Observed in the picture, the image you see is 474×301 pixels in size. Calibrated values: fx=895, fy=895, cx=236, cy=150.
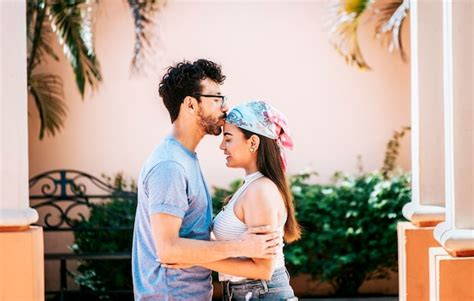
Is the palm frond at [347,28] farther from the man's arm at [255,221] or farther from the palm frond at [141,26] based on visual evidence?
the man's arm at [255,221]

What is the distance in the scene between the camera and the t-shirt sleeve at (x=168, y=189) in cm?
415

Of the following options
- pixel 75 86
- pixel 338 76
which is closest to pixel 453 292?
pixel 338 76

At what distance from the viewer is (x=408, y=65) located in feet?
36.4

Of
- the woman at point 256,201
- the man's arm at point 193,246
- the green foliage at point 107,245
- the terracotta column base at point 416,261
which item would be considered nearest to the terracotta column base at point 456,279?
the woman at point 256,201

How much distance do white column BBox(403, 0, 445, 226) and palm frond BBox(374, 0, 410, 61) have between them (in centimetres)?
295

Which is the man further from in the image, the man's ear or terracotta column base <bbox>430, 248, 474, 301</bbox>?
terracotta column base <bbox>430, 248, 474, 301</bbox>

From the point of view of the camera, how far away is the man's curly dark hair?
14.6 ft

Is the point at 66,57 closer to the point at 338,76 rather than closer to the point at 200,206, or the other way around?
the point at 338,76

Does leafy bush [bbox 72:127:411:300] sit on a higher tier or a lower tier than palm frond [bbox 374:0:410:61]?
lower

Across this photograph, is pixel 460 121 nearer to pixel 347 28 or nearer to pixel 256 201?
pixel 256 201

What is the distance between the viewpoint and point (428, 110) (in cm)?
710

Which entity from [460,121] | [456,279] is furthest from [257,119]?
[456,279]

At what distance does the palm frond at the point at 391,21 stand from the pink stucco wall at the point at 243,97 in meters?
0.15

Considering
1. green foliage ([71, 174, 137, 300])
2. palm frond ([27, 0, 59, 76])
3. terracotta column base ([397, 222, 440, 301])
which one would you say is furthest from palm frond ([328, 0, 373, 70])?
terracotta column base ([397, 222, 440, 301])
